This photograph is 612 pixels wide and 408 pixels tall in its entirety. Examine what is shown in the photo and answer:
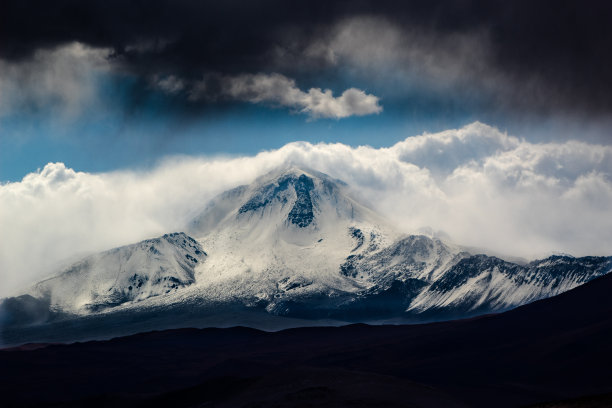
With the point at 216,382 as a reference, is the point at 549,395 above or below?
below

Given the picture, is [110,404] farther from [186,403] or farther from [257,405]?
[257,405]

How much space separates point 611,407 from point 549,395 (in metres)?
96.6

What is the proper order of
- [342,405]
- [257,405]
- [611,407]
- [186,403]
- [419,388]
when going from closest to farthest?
[611,407] < [342,405] < [257,405] < [419,388] < [186,403]

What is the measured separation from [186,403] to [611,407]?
97192 millimetres

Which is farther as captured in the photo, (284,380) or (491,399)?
(491,399)

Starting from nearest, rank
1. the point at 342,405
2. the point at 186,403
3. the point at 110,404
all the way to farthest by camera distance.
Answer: the point at 342,405 → the point at 186,403 → the point at 110,404

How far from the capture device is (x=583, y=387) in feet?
634

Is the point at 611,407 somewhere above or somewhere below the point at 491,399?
above

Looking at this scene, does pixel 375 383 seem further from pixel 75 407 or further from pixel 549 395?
pixel 75 407

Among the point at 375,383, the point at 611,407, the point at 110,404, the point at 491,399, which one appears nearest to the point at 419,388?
the point at 375,383

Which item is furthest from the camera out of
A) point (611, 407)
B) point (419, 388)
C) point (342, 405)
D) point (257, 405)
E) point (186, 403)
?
point (186, 403)

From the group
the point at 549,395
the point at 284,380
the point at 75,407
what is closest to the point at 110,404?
the point at 75,407

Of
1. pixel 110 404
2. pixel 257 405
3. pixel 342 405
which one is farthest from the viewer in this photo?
pixel 110 404

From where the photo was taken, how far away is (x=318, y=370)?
15775 centimetres
